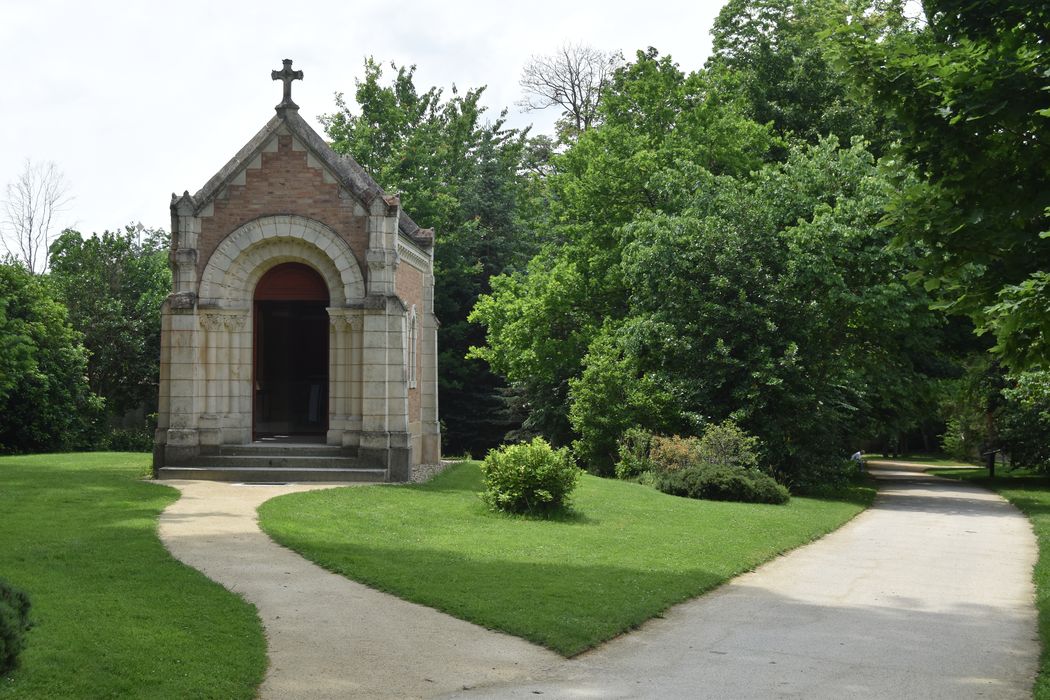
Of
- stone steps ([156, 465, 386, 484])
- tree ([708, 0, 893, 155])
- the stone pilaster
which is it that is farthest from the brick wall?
tree ([708, 0, 893, 155])

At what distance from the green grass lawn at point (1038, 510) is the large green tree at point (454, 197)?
18.3 meters

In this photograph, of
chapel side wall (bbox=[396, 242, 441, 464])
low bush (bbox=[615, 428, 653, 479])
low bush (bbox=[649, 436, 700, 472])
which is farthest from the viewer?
low bush (bbox=[615, 428, 653, 479])

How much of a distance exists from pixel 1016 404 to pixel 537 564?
76.1 feet

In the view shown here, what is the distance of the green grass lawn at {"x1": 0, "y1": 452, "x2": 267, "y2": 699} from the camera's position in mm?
7031

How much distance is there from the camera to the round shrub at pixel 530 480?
17.0 metres

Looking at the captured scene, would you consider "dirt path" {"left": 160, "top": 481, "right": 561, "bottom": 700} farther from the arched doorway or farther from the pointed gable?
the arched doorway

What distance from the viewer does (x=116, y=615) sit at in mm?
8750

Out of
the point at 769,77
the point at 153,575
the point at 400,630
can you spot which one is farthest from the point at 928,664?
the point at 769,77

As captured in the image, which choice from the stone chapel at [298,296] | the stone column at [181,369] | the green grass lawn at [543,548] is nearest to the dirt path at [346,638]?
the green grass lawn at [543,548]

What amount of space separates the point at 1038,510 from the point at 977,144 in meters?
16.0

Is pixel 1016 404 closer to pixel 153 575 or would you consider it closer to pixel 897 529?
pixel 897 529

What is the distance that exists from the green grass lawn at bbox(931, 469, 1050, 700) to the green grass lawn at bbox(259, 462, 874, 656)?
3320 mm

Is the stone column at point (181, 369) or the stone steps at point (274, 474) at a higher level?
the stone column at point (181, 369)

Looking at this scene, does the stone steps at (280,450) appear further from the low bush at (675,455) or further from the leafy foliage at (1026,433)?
the leafy foliage at (1026,433)
